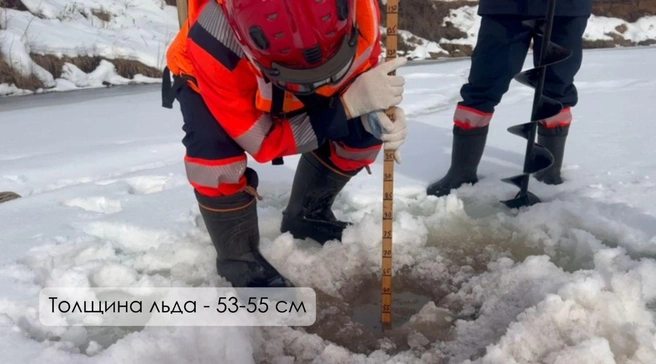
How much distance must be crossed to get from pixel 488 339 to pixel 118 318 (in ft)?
3.64

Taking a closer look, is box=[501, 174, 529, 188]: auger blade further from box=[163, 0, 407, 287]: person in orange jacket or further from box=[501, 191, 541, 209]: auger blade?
box=[163, 0, 407, 287]: person in orange jacket

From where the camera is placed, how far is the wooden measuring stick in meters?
1.62

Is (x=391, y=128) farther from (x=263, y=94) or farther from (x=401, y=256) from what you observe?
(x=401, y=256)

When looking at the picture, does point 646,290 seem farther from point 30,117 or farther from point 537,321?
point 30,117

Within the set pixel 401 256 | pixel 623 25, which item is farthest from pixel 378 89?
pixel 623 25

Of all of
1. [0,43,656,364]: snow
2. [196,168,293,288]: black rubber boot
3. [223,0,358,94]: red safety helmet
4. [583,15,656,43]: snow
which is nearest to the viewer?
[223,0,358,94]: red safety helmet

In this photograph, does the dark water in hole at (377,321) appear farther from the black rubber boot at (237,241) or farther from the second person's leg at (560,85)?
the second person's leg at (560,85)

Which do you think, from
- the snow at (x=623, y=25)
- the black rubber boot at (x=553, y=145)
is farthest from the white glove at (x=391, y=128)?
the snow at (x=623, y=25)

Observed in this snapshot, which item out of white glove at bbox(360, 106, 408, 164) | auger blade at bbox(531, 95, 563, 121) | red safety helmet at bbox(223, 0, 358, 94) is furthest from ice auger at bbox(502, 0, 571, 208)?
red safety helmet at bbox(223, 0, 358, 94)

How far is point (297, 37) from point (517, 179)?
1.36m

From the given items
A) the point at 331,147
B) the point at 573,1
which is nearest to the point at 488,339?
the point at 331,147

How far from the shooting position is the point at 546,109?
222 centimetres

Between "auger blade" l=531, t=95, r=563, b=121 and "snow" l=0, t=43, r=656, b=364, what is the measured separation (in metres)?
0.36

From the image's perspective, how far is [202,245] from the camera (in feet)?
6.69
